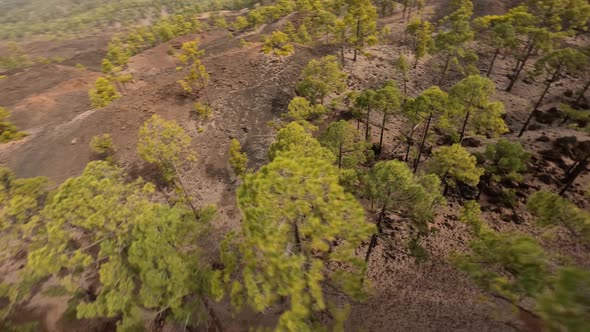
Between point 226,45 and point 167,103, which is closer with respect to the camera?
point 167,103

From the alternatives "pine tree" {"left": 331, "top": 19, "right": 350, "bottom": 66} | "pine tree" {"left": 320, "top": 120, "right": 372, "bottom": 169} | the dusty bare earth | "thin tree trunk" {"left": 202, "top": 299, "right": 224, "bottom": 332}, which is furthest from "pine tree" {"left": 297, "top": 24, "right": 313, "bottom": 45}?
"thin tree trunk" {"left": 202, "top": 299, "right": 224, "bottom": 332}

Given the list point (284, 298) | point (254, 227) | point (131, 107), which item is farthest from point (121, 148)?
point (254, 227)

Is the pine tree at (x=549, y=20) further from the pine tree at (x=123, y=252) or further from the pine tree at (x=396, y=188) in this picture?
the pine tree at (x=123, y=252)

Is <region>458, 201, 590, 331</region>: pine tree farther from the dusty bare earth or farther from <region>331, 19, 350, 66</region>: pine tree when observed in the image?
<region>331, 19, 350, 66</region>: pine tree

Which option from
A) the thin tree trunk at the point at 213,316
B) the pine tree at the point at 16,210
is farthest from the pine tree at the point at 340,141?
the pine tree at the point at 16,210

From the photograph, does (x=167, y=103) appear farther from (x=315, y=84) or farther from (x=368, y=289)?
(x=368, y=289)

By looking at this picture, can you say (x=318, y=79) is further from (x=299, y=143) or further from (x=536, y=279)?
(x=536, y=279)

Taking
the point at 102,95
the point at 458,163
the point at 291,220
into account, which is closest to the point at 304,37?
the point at 102,95
